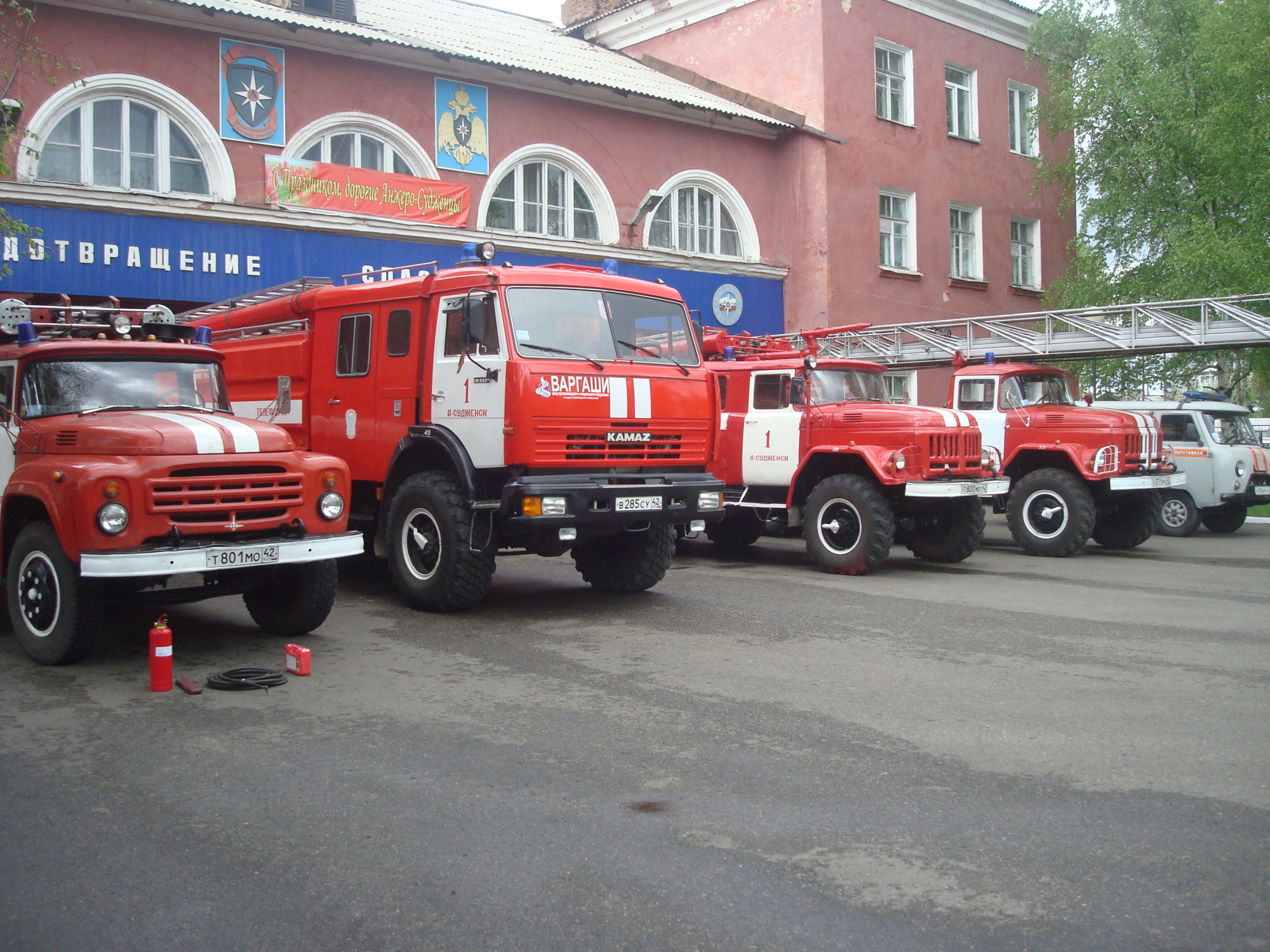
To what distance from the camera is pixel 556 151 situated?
21.4 meters

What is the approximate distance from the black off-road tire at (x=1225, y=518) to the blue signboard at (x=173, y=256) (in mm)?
9770

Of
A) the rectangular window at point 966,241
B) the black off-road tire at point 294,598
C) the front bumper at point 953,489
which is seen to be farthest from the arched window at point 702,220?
the black off-road tire at point 294,598

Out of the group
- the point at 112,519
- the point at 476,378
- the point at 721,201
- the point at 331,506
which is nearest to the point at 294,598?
the point at 331,506

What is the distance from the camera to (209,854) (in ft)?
13.8

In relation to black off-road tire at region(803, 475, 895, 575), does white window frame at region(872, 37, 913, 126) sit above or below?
above

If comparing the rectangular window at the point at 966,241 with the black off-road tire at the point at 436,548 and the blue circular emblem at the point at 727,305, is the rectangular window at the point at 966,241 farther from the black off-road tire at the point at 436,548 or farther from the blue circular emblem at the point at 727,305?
the black off-road tire at the point at 436,548

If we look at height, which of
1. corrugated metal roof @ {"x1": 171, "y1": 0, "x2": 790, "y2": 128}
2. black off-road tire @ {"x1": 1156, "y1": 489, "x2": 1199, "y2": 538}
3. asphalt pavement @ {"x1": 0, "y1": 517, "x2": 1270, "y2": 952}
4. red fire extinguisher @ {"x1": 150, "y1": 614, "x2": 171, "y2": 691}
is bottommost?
asphalt pavement @ {"x1": 0, "y1": 517, "x2": 1270, "y2": 952}

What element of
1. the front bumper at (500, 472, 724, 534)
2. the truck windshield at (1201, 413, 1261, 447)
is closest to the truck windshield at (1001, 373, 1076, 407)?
the truck windshield at (1201, 413, 1261, 447)

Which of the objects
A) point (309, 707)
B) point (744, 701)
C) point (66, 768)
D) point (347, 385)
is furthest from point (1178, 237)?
point (66, 768)

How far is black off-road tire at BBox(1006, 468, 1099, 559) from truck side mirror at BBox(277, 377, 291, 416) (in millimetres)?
9193

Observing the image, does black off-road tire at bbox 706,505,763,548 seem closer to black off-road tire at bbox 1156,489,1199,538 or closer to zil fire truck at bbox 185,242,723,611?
zil fire truck at bbox 185,242,723,611

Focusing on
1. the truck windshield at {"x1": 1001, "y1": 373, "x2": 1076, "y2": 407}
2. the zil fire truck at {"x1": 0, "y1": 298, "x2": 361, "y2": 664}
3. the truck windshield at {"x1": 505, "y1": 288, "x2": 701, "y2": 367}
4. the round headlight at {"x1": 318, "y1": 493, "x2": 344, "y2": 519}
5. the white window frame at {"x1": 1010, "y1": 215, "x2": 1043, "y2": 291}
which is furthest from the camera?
the white window frame at {"x1": 1010, "y1": 215, "x2": 1043, "y2": 291}

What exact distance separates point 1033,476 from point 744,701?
9171mm

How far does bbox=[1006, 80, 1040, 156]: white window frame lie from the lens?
28.9 metres
